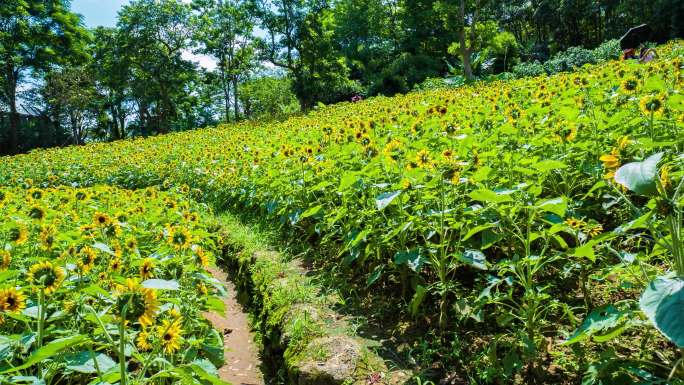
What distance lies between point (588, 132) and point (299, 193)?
7.64 ft

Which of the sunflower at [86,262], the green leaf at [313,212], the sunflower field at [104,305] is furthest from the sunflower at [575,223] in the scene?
the sunflower at [86,262]

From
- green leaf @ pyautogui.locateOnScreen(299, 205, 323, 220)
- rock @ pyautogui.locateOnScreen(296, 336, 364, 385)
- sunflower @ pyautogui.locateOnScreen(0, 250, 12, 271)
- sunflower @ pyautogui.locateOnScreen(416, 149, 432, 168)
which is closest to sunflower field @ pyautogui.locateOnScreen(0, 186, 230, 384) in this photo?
sunflower @ pyautogui.locateOnScreen(0, 250, 12, 271)

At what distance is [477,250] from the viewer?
7.46 feet

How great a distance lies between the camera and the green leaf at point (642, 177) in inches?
39.8

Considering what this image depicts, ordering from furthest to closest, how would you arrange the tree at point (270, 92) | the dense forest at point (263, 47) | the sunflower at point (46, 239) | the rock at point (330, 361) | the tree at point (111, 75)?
the tree at point (270, 92) → the tree at point (111, 75) → the dense forest at point (263, 47) → the sunflower at point (46, 239) → the rock at point (330, 361)

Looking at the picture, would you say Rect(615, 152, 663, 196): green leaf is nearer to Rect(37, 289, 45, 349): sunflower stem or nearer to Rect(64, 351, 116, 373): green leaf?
Rect(64, 351, 116, 373): green leaf

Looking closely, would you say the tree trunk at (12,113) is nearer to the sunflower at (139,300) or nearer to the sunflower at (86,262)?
the sunflower at (86,262)

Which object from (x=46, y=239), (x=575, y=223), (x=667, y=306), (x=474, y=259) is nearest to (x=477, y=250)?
(x=474, y=259)

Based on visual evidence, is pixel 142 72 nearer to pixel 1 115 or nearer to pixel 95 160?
pixel 1 115

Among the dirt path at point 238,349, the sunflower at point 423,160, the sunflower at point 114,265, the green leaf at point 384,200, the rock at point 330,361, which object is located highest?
the sunflower at point 423,160

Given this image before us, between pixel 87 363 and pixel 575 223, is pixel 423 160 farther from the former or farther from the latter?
pixel 87 363

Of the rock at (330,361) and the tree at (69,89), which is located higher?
the tree at (69,89)

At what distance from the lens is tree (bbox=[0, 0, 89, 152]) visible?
23.2 m

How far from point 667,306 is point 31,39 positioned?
30.1 m
